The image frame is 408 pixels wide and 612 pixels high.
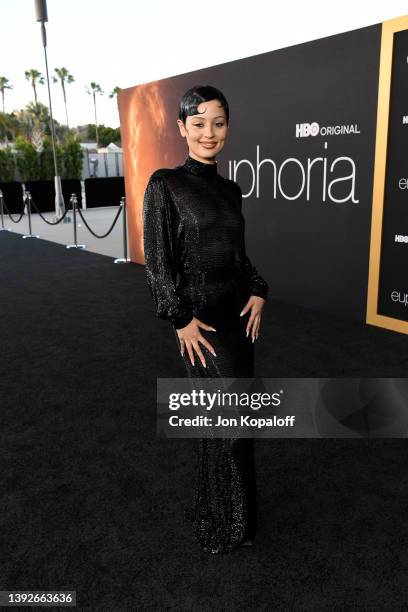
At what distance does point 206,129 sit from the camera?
6.30 feet

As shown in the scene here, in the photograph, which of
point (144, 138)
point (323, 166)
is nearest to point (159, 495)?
point (323, 166)

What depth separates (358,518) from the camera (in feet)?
8.43

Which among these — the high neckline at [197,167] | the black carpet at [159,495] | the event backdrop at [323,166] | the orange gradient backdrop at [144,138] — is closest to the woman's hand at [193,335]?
the high neckline at [197,167]

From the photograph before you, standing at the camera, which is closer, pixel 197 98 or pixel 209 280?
pixel 197 98

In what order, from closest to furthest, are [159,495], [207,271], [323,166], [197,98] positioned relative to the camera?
[197,98]
[207,271]
[159,495]
[323,166]

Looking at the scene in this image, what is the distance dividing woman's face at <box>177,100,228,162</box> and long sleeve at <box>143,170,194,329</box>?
0.17m

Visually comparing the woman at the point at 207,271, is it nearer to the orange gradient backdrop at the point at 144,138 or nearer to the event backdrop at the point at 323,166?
the event backdrop at the point at 323,166

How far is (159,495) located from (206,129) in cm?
181

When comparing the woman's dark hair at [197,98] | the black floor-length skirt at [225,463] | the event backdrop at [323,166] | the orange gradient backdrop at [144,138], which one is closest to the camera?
the woman's dark hair at [197,98]

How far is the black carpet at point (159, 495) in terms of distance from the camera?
215 centimetres

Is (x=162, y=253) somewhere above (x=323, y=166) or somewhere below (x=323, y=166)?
below

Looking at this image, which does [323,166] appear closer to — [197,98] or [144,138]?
[144,138]

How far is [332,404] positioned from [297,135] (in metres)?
3.40

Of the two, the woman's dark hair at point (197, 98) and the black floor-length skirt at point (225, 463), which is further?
the black floor-length skirt at point (225, 463)
